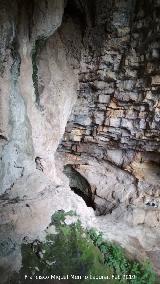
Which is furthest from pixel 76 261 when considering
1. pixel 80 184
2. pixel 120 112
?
pixel 80 184

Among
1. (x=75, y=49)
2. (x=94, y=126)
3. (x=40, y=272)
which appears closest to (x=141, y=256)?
(x=40, y=272)

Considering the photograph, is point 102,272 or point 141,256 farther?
point 141,256

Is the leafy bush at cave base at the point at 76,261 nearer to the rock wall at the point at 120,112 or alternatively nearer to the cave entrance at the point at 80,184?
the rock wall at the point at 120,112

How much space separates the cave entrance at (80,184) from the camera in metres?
10.4

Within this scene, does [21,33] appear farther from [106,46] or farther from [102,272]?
[102,272]

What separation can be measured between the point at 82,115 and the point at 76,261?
15.2 ft

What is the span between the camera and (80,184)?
1065 centimetres

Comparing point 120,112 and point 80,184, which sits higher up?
point 120,112

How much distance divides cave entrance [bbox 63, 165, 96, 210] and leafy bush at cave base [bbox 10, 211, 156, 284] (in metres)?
3.86

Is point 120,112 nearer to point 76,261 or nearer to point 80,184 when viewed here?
point 80,184

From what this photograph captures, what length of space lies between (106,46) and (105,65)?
1.63 feet

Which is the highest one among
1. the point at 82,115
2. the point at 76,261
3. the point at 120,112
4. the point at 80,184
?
the point at 120,112

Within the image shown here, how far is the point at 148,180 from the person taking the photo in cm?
980

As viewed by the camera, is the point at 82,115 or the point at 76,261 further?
the point at 82,115
